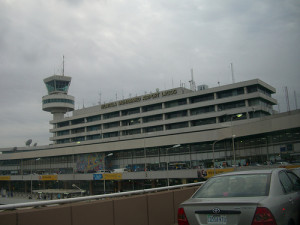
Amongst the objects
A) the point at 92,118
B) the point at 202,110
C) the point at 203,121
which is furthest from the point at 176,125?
the point at 92,118

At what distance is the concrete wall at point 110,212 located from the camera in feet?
18.1

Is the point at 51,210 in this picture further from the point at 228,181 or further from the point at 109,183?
the point at 109,183

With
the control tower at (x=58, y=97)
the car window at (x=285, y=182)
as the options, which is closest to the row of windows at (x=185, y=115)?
→ the control tower at (x=58, y=97)

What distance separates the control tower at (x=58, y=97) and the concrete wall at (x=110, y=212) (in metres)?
103

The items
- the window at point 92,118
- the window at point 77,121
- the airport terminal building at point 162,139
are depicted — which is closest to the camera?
the airport terminal building at point 162,139

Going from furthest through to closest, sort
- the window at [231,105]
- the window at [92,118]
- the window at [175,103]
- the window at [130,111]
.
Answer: the window at [92,118]
the window at [130,111]
the window at [175,103]
the window at [231,105]

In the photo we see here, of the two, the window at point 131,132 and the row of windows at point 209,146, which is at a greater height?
the window at point 131,132

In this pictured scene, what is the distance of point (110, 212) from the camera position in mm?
7195

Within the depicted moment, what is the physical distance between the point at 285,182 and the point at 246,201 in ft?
5.96

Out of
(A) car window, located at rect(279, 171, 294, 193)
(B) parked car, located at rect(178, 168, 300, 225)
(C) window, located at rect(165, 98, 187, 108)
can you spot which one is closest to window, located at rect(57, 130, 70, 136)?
(C) window, located at rect(165, 98, 187, 108)

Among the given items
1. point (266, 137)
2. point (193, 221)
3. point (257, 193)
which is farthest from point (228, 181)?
point (266, 137)

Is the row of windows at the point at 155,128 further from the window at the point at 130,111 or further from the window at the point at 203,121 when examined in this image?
the window at the point at 130,111

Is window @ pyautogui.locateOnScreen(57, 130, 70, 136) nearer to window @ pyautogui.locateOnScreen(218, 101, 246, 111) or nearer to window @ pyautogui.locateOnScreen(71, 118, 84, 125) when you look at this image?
window @ pyautogui.locateOnScreen(71, 118, 84, 125)

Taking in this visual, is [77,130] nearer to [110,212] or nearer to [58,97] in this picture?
[58,97]
